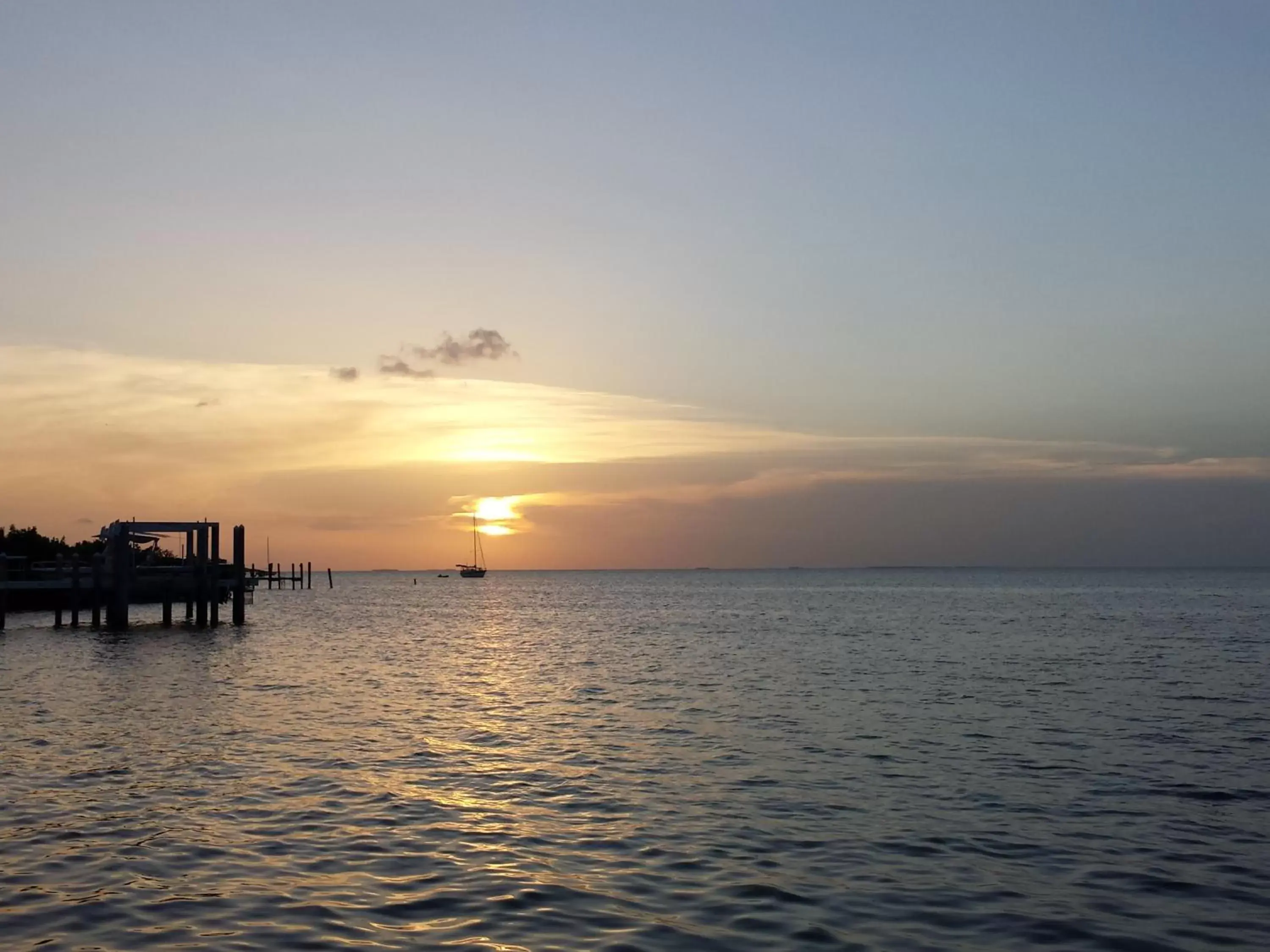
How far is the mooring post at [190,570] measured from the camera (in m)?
57.7

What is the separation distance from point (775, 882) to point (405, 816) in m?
5.63

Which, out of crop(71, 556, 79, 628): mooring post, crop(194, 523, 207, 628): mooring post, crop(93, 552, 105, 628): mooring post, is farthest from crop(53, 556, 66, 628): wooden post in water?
crop(194, 523, 207, 628): mooring post

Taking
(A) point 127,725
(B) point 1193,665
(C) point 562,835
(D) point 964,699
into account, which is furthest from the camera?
(B) point 1193,665

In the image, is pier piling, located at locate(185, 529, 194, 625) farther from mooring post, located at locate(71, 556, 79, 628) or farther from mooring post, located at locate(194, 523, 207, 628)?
mooring post, located at locate(71, 556, 79, 628)

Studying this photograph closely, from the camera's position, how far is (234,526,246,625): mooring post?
5494cm

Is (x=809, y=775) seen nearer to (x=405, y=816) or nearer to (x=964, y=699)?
(x=405, y=816)

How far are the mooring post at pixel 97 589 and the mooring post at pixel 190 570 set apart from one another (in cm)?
422

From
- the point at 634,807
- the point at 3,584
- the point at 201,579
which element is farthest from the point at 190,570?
the point at 634,807

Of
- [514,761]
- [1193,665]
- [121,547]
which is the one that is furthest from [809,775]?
[121,547]

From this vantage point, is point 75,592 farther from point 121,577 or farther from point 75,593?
point 121,577

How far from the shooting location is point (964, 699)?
2961cm

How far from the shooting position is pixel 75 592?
53.7 m

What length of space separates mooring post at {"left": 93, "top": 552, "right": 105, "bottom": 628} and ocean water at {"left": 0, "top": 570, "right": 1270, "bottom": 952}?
16678 millimetres

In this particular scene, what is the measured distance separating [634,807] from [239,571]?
146 ft
